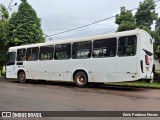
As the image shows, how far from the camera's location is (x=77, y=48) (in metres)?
16.2

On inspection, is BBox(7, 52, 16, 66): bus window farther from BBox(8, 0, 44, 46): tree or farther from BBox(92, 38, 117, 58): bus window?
BBox(92, 38, 117, 58): bus window

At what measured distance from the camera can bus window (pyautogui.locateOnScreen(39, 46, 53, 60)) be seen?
17.9 m

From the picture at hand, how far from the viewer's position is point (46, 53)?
1830cm

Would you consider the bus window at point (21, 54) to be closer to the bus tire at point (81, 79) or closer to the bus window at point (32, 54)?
the bus window at point (32, 54)

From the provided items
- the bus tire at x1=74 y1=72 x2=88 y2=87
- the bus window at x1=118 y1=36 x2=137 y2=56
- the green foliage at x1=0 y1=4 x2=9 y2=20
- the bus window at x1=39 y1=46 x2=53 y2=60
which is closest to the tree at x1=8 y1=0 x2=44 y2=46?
the green foliage at x1=0 y1=4 x2=9 y2=20

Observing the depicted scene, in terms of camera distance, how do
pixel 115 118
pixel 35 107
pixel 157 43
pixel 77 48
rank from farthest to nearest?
pixel 157 43 → pixel 77 48 → pixel 35 107 → pixel 115 118

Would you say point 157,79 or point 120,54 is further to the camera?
point 157,79

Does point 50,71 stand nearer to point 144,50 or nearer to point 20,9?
point 144,50

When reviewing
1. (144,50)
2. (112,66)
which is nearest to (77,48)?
(112,66)

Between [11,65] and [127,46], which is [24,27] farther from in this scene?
[127,46]

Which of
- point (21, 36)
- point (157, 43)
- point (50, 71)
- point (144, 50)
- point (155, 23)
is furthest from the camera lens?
point (155, 23)

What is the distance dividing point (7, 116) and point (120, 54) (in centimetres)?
800

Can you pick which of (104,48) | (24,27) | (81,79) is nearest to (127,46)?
(104,48)

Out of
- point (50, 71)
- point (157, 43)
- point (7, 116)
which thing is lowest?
point (7, 116)
